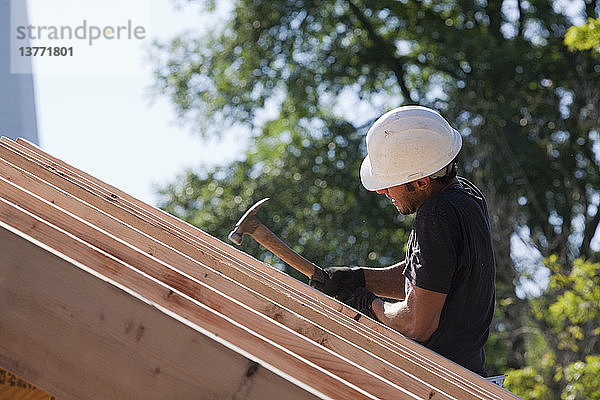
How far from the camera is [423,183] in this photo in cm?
365

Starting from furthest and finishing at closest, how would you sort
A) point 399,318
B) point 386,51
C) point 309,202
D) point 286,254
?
point 386,51
point 309,202
point 286,254
point 399,318

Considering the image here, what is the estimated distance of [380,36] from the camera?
17781 mm

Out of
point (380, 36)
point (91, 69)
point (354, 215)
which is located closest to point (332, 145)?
point (354, 215)

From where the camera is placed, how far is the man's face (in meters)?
3.68

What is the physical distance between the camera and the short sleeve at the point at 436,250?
337cm

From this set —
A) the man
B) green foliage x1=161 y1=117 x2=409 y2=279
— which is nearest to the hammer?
A: the man

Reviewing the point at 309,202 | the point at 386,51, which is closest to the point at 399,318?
the point at 309,202

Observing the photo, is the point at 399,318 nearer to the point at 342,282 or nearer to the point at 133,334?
the point at 342,282

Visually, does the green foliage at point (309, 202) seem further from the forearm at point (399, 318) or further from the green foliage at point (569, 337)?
the forearm at point (399, 318)

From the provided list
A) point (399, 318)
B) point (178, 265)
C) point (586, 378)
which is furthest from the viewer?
point (586, 378)

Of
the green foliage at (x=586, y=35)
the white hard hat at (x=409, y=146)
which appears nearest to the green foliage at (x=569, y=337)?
the green foliage at (x=586, y=35)

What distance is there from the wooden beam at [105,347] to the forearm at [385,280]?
290 cm

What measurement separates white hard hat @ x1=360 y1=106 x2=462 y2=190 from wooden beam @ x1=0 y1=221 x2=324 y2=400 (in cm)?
230

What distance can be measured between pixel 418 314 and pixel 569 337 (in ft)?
29.8
